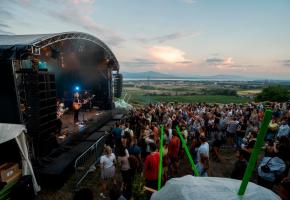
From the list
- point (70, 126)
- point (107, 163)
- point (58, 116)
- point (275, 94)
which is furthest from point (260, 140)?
point (275, 94)

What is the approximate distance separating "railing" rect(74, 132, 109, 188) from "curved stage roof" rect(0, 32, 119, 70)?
457 cm

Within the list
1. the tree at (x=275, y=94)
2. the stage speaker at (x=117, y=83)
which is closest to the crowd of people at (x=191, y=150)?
the stage speaker at (x=117, y=83)

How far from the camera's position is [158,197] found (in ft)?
4.88

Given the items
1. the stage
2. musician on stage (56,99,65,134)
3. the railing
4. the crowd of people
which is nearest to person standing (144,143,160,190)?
the crowd of people

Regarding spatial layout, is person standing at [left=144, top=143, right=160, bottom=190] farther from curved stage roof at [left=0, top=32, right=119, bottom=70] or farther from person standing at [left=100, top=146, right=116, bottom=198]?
curved stage roof at [left=0, top=32, right=119, bottom=70]

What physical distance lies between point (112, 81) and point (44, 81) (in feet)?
37.4

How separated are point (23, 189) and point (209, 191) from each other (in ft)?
23.7

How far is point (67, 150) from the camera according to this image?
1030cm

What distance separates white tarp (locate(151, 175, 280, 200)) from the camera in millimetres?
1244

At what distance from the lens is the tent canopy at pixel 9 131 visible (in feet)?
22.4

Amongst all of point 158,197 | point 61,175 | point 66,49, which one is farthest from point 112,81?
point 158,197

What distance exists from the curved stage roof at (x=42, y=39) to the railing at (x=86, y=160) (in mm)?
4565

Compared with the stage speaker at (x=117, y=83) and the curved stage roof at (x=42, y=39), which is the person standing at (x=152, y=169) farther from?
the stage speaker at (x=117, y=83)

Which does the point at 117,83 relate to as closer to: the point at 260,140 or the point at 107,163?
the point at 107,163
